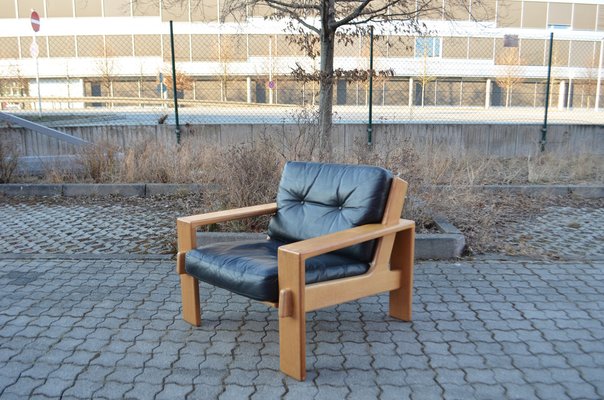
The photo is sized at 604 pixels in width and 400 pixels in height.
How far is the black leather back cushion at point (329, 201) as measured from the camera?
352 centimetres

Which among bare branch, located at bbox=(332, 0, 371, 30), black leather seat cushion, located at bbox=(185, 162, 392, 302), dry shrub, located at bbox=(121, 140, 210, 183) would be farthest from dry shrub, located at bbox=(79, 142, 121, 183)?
black leather seat cushion, located at bbox=(185, 162, 392, 302)

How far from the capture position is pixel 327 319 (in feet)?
12.5

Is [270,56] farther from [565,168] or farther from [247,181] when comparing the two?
[247,181]

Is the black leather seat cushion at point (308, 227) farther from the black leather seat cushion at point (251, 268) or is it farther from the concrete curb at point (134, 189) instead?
the concrete curb at point (134, 189)

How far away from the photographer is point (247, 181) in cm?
598

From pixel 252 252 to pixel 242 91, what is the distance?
87.1 ft

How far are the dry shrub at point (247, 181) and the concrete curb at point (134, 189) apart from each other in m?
1.87

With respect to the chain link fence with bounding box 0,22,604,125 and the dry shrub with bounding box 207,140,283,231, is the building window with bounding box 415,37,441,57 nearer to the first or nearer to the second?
the chain link fence with bounding box 0,22,604,125

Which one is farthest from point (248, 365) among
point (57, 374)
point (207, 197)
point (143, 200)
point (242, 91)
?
point (242, 91)

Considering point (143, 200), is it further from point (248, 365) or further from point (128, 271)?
point (248, 365)

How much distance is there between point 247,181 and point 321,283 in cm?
304

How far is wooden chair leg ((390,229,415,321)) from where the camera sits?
11.9 feet

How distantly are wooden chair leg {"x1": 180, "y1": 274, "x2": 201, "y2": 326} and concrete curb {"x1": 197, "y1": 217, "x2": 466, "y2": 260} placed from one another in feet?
4.79

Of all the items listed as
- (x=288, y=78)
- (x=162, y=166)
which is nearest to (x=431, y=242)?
(x=162, y=166)
